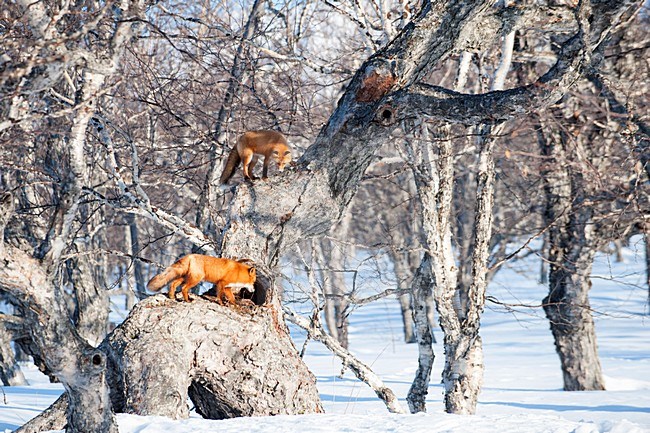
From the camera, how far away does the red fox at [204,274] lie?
5.00 metres

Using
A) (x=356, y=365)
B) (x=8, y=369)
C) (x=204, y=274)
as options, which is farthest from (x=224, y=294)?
(x=8, y=369)

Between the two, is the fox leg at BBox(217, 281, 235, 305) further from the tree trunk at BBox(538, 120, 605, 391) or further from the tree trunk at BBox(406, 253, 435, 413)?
the tree trunk at BBox(538, 120, 605, 391)

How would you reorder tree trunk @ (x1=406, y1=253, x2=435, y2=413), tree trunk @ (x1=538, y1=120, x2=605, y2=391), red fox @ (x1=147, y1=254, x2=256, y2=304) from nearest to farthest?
red fox @ (x1=147, y1=254, x2=256, y2=304) → tree trunk @ (x1=406, y1=253, x2=435, y2=413) → tree trunk @ (x1=538, y1=120, x2=605, y2=391)

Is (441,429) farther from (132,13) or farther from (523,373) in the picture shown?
(523,373)

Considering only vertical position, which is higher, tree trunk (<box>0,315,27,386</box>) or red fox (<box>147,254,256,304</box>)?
red fox (<box>147,254,256,304</box>)

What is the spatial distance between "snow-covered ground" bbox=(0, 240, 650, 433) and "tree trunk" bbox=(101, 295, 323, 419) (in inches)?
12.4

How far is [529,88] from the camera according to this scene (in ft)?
16.0

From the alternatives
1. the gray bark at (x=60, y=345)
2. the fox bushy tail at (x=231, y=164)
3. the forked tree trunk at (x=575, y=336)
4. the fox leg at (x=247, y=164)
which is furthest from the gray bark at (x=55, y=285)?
the forked tree trunk at (x=575, y=336)

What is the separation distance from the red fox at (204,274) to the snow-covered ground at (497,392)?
949 millimetres

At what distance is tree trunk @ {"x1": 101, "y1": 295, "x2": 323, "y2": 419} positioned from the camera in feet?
16.3

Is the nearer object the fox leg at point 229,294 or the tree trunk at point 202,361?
the tree trunk at point 202,361

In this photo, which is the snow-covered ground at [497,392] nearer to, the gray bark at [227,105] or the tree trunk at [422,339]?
the tree trunk at [422,339]

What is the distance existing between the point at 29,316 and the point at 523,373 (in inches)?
480

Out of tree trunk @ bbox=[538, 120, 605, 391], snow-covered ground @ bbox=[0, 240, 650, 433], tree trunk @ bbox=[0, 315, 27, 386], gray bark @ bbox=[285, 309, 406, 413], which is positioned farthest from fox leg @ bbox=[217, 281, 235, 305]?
tree trunk @ bbox=[0, 315, 27, 386]
